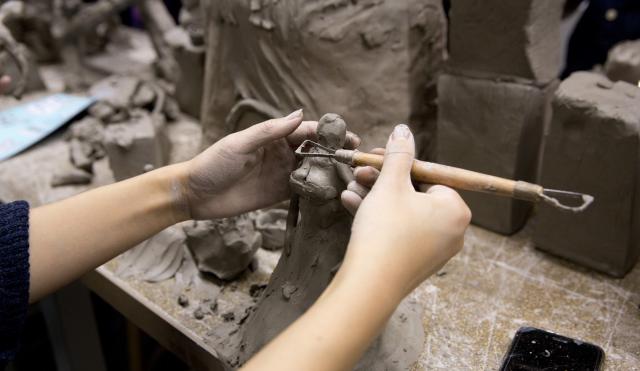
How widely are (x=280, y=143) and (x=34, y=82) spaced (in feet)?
8.38

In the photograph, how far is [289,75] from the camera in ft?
7.04

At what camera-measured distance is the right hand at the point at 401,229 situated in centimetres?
107

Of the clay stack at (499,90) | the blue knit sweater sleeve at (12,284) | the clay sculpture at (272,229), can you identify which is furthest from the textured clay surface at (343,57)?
the blue knit sweater sleeve at (12,284)

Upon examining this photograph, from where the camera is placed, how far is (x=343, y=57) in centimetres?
204

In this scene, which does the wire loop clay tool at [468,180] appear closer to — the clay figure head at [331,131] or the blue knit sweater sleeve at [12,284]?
the clay figure head at [331,131]

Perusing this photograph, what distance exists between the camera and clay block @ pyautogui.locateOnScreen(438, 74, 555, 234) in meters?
2.02

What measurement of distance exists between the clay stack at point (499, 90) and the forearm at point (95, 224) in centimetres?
107

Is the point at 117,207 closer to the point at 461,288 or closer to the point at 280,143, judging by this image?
the point at 280,143

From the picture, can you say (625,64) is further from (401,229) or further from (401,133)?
(401,229)

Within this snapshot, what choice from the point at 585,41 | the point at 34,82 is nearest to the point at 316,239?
the point at 585,41

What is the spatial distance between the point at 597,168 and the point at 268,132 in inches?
40.8

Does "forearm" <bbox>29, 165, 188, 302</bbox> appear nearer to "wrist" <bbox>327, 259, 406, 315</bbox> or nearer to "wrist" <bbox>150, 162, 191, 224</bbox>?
"wrist" <bbox>150, 162, 191, 224</bbox>

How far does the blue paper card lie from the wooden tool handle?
2.09 metres

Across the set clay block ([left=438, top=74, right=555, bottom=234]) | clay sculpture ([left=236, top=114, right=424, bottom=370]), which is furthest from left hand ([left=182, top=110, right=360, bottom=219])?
clay block ([left=438, top=74, right=555, bottom=234])
